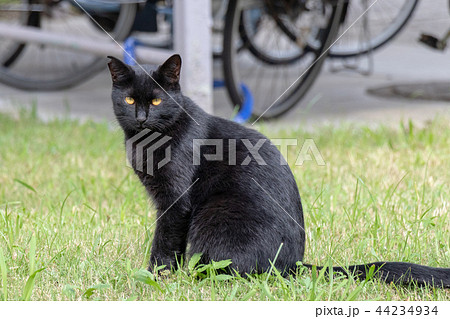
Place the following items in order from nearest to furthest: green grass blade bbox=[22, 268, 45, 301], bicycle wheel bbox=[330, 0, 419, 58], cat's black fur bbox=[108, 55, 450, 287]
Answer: green grass blade bbox=[22, 268, 45, 301]
cat's black fur bbox=[108, 55, 450, 287]
bicycle wheel bbox=[330, 0, 419, 58]

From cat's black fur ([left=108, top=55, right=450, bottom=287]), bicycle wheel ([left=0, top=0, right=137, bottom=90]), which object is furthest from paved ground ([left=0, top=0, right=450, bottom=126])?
cat's black fur ([left=108, top=55, right=450, bottom=287])

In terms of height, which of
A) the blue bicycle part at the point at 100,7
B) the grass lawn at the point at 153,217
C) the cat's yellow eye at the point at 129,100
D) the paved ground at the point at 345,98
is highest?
the blue bicycle part at the point at 100,7

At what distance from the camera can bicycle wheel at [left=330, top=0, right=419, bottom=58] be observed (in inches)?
201

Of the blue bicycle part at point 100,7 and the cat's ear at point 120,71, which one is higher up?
the blue bicycle part at point 100,7

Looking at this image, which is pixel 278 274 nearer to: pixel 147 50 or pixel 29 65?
pixel 147 50

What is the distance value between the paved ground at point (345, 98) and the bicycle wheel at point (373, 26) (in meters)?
0.26

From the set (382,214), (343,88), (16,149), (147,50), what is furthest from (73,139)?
(343,88)

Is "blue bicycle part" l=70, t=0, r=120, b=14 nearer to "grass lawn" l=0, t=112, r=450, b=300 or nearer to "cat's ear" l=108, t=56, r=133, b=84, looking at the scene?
Result: "grass lawn" l=0, t=112, r=450, b=300

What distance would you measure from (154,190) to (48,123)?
2228 millimetres

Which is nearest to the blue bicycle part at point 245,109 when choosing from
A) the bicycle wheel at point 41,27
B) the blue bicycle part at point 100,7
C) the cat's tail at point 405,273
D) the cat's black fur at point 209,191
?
the bicycle wheel at point 41,27

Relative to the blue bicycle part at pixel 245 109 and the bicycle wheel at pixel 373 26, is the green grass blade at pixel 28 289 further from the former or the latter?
the bicycle wheel at pixel 373 26

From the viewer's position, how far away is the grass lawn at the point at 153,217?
5.84 ft

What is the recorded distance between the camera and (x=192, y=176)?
6.33 feet

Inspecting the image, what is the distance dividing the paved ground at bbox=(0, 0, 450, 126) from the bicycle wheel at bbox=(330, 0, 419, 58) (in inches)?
10.1
